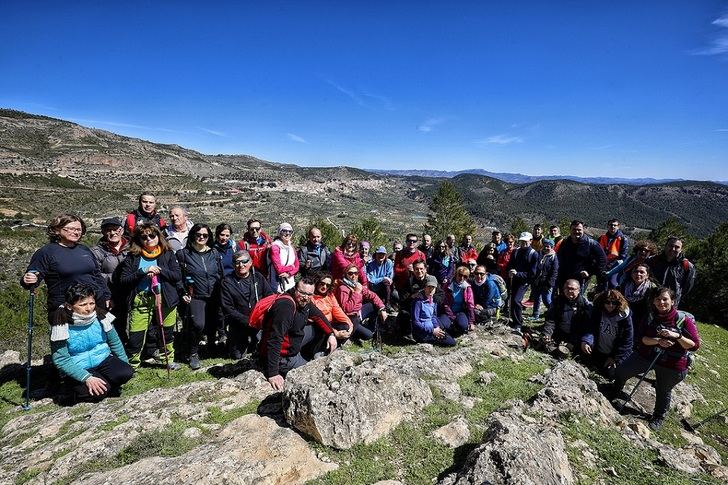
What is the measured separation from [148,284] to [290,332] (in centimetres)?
272

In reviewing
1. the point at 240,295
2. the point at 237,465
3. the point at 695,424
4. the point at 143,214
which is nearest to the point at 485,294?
the point at 695,424

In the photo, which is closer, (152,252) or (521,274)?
(152,252)

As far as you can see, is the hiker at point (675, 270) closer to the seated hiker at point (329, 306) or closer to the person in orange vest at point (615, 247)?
the person in orange vest at point (615, 247)

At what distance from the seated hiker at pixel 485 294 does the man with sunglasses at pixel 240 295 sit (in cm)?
524

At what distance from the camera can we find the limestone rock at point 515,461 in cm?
317

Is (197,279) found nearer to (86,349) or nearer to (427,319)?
(86,349)

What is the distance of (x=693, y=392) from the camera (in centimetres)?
698

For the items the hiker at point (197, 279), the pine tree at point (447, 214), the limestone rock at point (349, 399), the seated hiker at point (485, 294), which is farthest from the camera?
the pine tree at point (447, 214)

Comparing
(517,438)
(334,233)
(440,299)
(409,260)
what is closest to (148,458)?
(517,438)

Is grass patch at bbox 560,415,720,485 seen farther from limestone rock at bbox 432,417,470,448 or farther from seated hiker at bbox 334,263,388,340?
seated hiker at bbox 334,263,388,340

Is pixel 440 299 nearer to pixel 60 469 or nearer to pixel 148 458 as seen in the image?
pixel 148 458

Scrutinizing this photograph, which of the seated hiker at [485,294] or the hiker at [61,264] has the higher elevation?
the hiker at [61,264]

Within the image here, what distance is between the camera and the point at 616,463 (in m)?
3.89

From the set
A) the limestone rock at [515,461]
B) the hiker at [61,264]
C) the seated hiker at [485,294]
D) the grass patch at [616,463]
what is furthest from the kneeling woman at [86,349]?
the seated hiker at [485,294]
